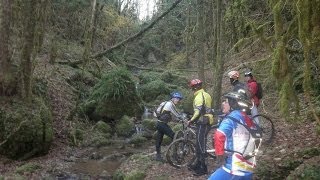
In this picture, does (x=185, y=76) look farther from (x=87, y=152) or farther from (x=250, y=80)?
(x=250, y=80)

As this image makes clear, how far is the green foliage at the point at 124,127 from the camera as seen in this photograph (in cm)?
1670

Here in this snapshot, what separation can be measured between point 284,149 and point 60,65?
46.7ft

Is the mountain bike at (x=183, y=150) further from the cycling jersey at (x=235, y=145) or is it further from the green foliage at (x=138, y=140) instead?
the green foliage at (x=138, y=140)

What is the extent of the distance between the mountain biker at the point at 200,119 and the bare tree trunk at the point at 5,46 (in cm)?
583

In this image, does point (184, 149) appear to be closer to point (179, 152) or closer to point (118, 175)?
point (179, 152)

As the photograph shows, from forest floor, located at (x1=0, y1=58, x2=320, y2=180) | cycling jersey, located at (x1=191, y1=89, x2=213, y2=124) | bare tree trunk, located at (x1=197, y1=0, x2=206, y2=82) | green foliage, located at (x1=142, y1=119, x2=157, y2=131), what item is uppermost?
bare tree trunk, located at (x1=197, y1=0, x2=206, y2=82)

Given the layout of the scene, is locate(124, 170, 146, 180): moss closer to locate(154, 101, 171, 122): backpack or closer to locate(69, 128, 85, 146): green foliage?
locate(154, 101, 171, 122): backpack

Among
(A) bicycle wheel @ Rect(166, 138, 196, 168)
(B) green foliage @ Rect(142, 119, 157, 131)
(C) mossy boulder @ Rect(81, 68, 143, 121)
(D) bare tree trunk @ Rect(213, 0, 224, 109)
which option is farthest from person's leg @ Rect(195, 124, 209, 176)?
(C) mossy boulder @ Rect(81, 68, 143, 121)

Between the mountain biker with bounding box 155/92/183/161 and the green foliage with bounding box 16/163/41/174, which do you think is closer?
the mountain biker with bounding box 155/92/183/161

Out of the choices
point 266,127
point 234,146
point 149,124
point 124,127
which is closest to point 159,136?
point 266,127

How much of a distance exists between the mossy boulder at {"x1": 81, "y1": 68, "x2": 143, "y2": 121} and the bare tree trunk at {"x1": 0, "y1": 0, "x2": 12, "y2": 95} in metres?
5.74

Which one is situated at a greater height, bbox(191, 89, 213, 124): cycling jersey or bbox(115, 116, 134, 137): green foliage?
bbox(191, 89, 213, 124): cycling jersey

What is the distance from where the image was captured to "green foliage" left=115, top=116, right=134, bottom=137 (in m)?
16.7

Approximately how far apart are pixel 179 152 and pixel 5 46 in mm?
6087
